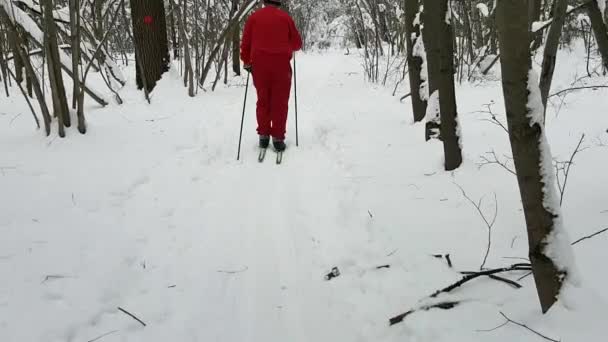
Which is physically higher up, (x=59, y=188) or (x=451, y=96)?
(x=451, y=96)

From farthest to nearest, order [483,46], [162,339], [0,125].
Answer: [483,46] → [0,125] → [162,339]

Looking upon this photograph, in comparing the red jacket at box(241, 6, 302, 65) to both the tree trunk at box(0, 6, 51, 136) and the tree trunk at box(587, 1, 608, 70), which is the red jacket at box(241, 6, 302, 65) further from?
the tree trunk at box(587, 1, 608, 70)

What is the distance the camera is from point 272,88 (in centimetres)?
509

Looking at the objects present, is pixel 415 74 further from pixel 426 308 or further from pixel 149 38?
pixel 149 38

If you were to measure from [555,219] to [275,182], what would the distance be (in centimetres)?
283

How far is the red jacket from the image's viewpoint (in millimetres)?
4844

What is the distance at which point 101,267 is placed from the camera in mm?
2592

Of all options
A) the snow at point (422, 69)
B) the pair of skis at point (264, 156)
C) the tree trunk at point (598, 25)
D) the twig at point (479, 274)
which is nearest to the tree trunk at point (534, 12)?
the tree trunk at point (598, 25)

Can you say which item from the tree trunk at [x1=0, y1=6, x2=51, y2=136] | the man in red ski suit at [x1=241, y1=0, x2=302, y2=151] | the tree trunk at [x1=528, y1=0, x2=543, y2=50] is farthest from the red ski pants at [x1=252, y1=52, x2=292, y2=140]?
the tree trunk at [x1=528, y1=0, x2=543, y2=50]

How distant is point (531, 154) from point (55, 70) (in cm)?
487

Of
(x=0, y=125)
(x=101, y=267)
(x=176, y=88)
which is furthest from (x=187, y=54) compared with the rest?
(x=101, y=267)

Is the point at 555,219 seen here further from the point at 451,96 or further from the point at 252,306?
the point at 451,96

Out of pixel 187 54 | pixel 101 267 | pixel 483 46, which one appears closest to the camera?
pixel 101 267

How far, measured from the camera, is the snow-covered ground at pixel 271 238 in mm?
2070
